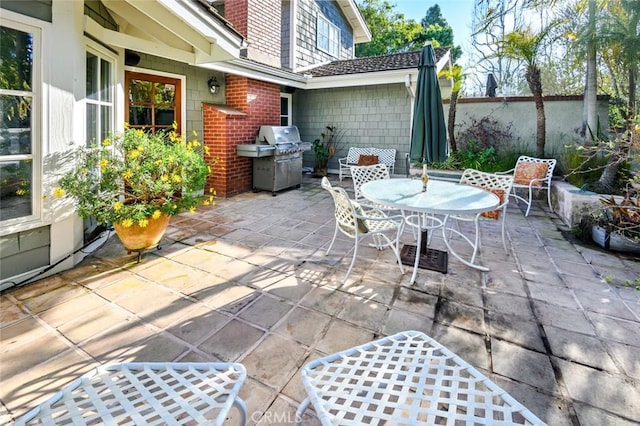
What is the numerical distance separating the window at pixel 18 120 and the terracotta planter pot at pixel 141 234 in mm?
694

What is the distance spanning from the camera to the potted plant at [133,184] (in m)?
3.10

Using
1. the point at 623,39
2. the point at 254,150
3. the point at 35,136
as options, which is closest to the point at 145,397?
the point at 35,136

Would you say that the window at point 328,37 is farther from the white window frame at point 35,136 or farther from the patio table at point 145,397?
the patio table at point 145,397

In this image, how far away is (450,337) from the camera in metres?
2.31

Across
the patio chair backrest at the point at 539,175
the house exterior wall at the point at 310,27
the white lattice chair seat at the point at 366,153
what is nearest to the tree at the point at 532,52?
the patio chair backrest at the point at 539,175

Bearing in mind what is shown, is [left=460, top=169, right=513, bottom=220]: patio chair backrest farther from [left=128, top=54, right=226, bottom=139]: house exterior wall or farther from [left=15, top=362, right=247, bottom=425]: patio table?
[left=128, top=54, right=226, bottom=139]: house exterior wall

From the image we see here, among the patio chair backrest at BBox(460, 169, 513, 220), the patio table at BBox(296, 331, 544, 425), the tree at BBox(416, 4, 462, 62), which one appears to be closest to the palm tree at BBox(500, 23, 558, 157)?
the patio chair backrest at BBox(460, 169, 513, 220)

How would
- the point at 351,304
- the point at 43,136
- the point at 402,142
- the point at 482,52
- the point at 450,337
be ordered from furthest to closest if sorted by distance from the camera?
the point at 482,52, the point at 402,142, the point at 43,136, the point at 351,304, the point at 450,337

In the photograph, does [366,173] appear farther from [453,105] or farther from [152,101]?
[453,105]

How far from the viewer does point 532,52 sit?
659 centimetres

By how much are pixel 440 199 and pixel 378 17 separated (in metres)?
20.1

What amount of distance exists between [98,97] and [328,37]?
367 inches

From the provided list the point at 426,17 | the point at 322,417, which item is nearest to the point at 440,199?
the point at 322,417

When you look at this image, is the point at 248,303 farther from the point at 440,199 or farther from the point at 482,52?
the point at 482,52
